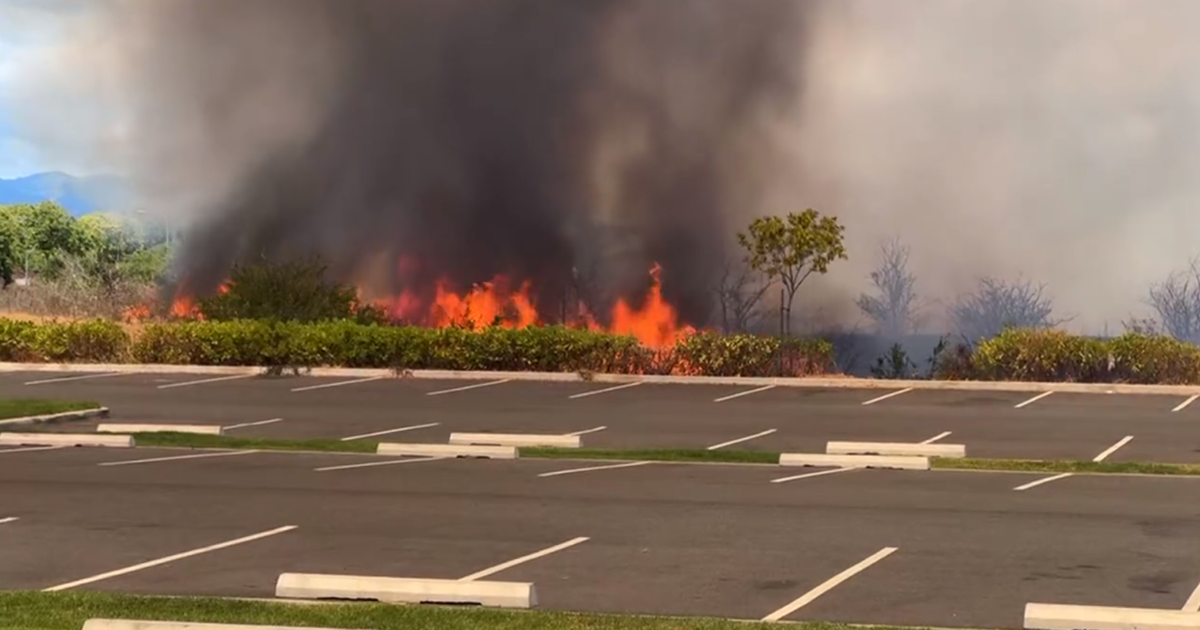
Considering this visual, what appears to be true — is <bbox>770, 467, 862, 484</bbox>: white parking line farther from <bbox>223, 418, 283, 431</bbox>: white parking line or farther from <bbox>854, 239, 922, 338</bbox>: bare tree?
<bbox>854, 239, 922, 338</bbox>: bare tree

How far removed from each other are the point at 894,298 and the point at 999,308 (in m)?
2.49

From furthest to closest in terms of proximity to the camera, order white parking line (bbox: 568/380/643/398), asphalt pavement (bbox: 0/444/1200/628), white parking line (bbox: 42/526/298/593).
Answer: white parking line (bbox: 568/380/643/398) → white parking line (bbox: 42/526/298/593) → asphalt pavement (bbox: 0/444/1200/628)

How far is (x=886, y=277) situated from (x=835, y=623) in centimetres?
2959

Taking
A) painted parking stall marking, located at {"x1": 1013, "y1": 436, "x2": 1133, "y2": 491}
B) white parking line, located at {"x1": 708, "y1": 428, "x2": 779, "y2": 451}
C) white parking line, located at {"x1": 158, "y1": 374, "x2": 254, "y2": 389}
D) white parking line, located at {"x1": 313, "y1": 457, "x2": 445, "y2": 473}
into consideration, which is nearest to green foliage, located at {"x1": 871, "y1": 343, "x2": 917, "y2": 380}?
white parking line, located at {"x1": 708, "y1": 428, "x2": 779, "y2": 451}

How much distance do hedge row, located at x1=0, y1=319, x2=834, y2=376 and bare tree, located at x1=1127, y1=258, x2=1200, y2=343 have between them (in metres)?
11.4

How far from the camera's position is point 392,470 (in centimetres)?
1483

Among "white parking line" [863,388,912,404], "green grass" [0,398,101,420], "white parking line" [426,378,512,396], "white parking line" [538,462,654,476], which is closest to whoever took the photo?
"white parking line" [538,462,654,476]

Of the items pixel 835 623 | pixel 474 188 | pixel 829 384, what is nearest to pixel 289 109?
pixel 474 188

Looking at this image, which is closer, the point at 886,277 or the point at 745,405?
the point at 745,405

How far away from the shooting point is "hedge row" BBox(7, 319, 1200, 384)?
25766 mm

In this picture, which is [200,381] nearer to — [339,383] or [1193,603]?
[339,383]

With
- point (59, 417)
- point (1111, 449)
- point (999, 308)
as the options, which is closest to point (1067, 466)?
point (1111, 449)

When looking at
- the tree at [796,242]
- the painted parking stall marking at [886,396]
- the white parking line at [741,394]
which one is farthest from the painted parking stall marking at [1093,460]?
the tree at [796,242]

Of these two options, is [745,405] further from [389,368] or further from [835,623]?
[835,623]
